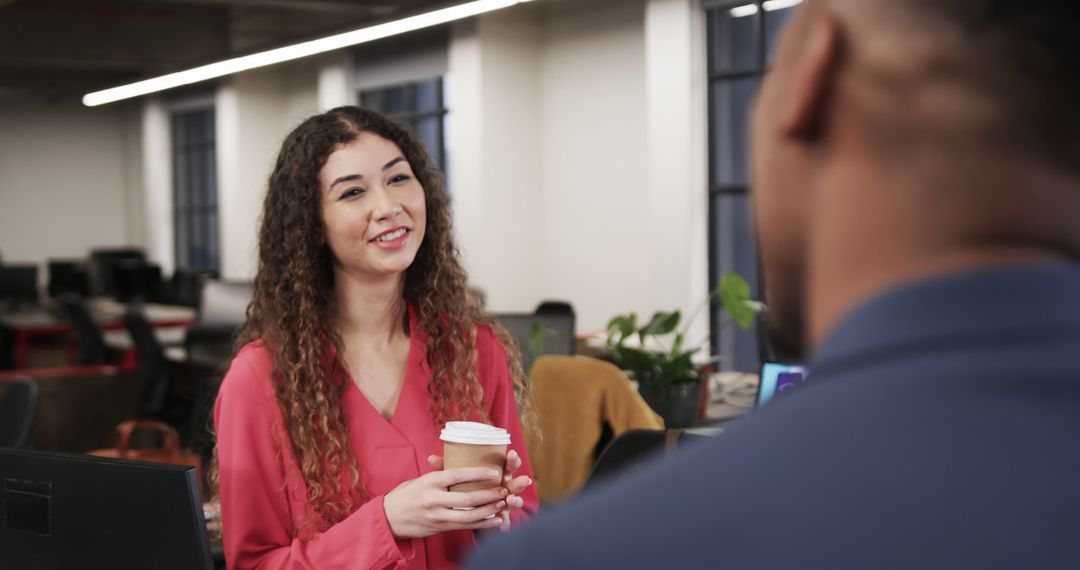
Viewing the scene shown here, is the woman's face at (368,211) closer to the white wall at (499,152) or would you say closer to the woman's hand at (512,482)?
the woman's hand at (512,482)

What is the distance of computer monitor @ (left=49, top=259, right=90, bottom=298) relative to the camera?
13.2m

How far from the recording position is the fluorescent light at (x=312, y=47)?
6.43 meters

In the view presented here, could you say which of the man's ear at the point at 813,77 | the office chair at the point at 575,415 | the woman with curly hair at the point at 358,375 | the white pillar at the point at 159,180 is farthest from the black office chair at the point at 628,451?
the white pillar at the point at 159,180

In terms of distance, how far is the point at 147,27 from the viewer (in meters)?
11.5

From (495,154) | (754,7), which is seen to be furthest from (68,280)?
(754,7)

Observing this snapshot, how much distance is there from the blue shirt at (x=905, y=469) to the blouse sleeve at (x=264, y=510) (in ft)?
4.47

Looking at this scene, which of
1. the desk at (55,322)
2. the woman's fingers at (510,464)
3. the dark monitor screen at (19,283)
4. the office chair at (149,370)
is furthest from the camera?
the dark monitor screen at (19,283)

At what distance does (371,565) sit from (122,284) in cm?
1067

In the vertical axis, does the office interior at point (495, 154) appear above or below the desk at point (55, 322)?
above

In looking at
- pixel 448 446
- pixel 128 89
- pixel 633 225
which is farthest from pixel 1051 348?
pixel 128 89

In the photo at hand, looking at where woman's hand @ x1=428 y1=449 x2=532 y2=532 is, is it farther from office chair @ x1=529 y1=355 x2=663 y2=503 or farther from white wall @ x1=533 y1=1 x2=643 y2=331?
white wall @ x1=533 y1=1 x2=643 y2=331

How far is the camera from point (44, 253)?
16.6 metres

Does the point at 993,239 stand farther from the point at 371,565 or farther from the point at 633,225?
the point at 633,225

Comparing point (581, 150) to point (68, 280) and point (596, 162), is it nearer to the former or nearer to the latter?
point (596, 162)
